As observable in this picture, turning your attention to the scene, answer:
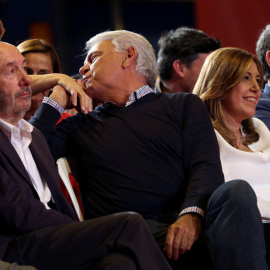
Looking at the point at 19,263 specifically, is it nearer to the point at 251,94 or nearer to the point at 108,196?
the point at 108,196

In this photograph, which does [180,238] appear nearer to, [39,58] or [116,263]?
[116,263]

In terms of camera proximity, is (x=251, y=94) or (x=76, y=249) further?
(x=251, y=94)

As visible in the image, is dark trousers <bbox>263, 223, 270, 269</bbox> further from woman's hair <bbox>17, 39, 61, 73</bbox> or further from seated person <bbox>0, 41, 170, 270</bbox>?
woman's hair <bbox>17, 39, 61, 73</bbox>

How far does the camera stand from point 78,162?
2260 mm

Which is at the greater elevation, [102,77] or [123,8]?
[102,77]

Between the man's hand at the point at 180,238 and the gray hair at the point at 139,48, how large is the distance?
0.82m

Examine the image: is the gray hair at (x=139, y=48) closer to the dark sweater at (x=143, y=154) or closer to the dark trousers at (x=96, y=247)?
the dark sweater at (x=143, y=154)

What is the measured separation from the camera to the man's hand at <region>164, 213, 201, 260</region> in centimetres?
182

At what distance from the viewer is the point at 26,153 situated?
6.35ft

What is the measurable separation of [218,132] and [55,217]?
0.91 m

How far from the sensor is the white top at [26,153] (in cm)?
190

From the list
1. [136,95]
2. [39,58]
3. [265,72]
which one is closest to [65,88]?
[136,95]

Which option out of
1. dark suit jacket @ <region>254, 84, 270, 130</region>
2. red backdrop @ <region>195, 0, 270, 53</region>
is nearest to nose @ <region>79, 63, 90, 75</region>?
dark suit jacket @ <region>254, 84, 270, 130</region>

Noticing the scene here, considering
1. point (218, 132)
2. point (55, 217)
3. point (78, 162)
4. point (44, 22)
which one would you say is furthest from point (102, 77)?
point (44, 22)
